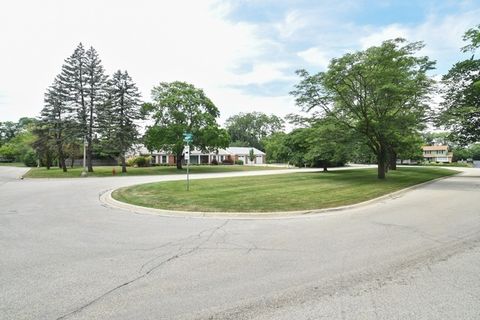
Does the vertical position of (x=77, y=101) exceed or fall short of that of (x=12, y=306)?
it exceeds it

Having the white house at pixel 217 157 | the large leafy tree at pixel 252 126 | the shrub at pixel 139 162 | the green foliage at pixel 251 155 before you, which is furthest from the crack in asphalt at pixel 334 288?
the large leafy tree at pixel 252 126

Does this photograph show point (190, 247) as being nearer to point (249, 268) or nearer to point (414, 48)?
point (249, 268)

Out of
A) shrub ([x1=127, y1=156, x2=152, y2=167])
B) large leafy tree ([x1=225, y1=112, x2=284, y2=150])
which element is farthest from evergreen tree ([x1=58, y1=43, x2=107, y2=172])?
large leafy tree ([x1=225, y1=112, x2=284, y2=150])

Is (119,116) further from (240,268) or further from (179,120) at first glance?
(240,268)

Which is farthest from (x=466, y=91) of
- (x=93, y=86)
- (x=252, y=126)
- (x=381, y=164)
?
(x=252, y=126)

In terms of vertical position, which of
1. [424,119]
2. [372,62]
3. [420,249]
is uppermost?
[372,62]

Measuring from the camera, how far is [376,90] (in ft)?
62.5

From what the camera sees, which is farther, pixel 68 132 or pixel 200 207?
pixel 68 132

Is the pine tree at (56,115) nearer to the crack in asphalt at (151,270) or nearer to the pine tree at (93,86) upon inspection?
the pine tree at (93,86)

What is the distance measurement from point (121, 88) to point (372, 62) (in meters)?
27.2

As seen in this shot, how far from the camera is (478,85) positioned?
26109 mm

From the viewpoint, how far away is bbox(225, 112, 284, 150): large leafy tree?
97125mm

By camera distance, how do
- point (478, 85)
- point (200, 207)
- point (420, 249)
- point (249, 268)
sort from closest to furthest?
point (249, 268) < point (420, 249) < point (200, 207) < point (478, 85)

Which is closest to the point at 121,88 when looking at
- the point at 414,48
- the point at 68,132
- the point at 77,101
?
the point at 77,101
